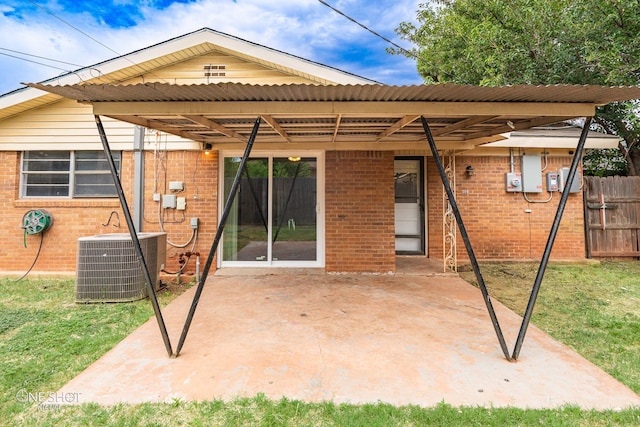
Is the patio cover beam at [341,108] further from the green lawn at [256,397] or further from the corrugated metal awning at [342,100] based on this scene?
the green lawn at [256,397]

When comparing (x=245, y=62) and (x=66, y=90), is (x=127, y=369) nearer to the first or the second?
(x=66, y=90)

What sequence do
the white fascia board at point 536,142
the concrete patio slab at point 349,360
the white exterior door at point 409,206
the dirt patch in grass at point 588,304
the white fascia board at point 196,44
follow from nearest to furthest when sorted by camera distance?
the concrete patio slab at point 349,360
the dirt patch in grass at point 588,304
the white fascia board at point 196,44
the white fascia board at point 536,142
the white exterior door at point 409,206

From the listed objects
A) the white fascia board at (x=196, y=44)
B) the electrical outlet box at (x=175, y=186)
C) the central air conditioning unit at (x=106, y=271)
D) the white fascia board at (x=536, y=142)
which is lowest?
the central air conditioning unit at (x=106, y=271)

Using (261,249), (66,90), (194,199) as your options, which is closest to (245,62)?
(194,199)

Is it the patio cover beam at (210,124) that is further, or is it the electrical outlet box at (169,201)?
the electrical outlet box at (169,201)

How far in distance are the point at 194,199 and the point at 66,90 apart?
3631mm

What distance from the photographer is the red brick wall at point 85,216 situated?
6.13m

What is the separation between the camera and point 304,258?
630 cm

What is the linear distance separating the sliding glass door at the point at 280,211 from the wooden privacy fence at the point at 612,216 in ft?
21.3

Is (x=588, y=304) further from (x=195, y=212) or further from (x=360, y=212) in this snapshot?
(x=195, y=212)

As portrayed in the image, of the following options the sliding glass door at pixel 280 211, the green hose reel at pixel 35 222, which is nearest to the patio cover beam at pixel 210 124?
the sliding glass door at pixel 280 211

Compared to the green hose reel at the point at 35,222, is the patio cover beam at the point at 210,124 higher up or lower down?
higher up

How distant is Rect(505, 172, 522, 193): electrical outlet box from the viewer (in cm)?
703

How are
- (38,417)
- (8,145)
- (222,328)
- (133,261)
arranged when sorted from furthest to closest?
(8,145), (133,261), (222,328), (38,417)
